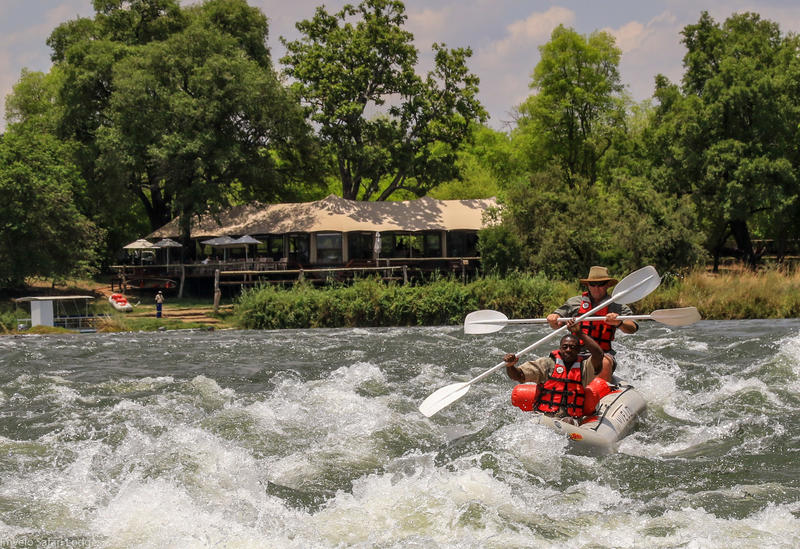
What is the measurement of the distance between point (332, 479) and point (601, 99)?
4088 cm

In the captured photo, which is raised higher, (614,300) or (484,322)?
(614,300)

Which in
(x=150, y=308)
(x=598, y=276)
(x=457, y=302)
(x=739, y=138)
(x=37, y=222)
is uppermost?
(x=739, y=138)

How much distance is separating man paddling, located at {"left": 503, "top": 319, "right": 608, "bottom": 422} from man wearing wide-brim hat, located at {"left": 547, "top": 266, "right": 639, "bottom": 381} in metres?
0.31

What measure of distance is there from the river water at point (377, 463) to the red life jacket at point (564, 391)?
0.45 m

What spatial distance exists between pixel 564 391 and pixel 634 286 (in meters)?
1.68

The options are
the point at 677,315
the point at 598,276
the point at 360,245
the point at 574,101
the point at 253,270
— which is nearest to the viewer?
the point at 598,276

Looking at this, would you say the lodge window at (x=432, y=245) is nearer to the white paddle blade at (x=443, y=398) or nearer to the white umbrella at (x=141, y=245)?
the white umbrella at (x=141, y=245)

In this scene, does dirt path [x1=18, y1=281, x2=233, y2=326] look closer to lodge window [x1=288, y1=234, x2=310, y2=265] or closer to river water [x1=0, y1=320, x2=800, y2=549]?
lodge window [x1=288, y1=234, x2=310, y2=265]

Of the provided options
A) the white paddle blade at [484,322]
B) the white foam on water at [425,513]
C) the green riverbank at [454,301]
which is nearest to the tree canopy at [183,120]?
the green riverbank at [454,301]

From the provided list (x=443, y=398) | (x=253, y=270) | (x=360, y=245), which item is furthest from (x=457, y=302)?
(x=360, y=245)

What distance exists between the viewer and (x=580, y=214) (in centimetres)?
2989

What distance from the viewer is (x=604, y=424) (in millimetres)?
8477

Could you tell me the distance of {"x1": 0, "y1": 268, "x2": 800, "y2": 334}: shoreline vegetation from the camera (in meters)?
23.0

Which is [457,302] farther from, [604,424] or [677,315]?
[604,424]
